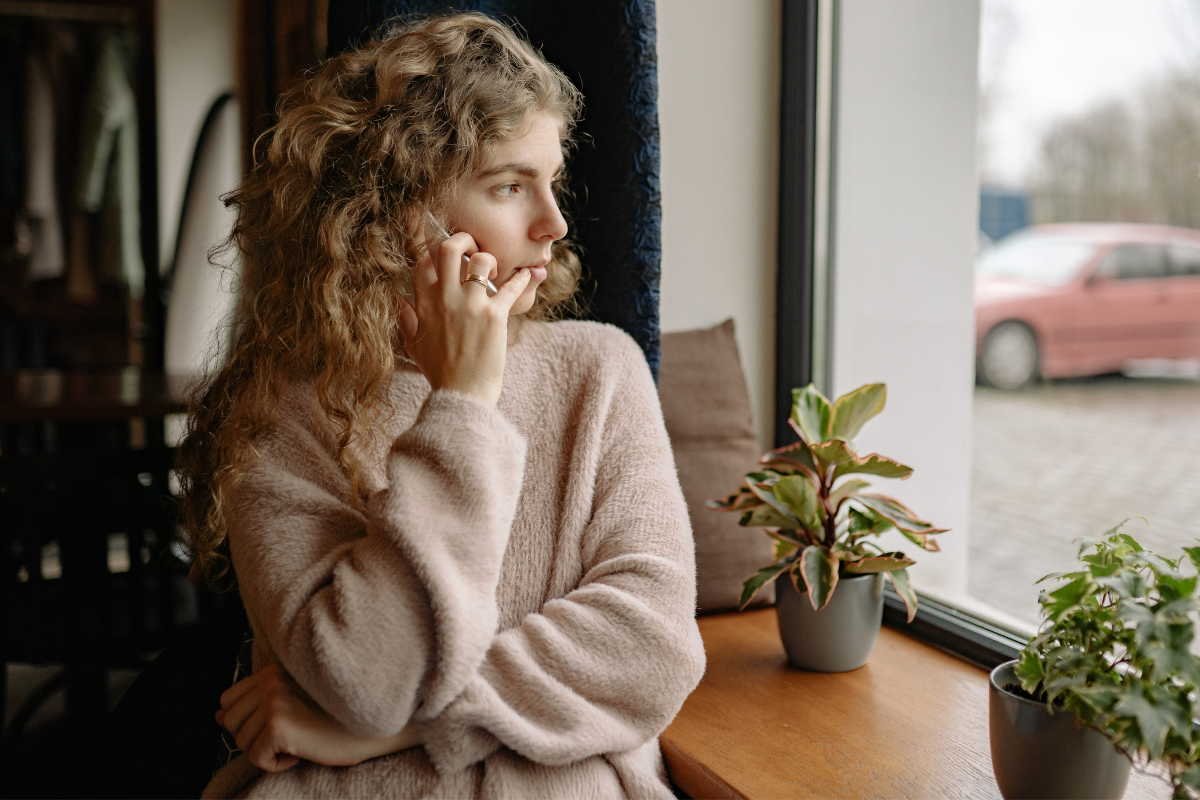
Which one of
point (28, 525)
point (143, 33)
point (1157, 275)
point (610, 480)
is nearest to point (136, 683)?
point (28, 525)

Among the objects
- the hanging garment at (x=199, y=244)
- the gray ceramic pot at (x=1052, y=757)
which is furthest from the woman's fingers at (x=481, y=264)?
the hanging garment at (x=199, y=244)

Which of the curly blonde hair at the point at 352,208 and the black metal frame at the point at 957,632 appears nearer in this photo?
the curly blonde hair at the point at 352,208

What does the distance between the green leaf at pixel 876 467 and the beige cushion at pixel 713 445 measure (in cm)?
29

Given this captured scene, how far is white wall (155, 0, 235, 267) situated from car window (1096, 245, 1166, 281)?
13.7 feet

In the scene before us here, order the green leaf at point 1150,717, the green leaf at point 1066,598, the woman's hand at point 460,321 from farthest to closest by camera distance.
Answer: the woman's hand at point 460,321
the green leaf at point 1066,598
the green leaf at point 1150,717

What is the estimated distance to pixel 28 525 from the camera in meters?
1.63

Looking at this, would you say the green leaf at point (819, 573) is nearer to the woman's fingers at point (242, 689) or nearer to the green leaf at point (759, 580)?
the green leaf at point (759, 580)

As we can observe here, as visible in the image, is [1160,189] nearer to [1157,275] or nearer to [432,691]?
[1157,275]

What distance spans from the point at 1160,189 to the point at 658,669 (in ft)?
3.02

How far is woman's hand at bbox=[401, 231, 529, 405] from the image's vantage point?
3.03ft

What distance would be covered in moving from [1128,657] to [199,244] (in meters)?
2.65

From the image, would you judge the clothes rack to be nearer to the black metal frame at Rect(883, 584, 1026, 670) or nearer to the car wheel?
the car wheel

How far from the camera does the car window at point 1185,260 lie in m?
1.11

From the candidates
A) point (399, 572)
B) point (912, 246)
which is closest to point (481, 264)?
point (399, 572)
